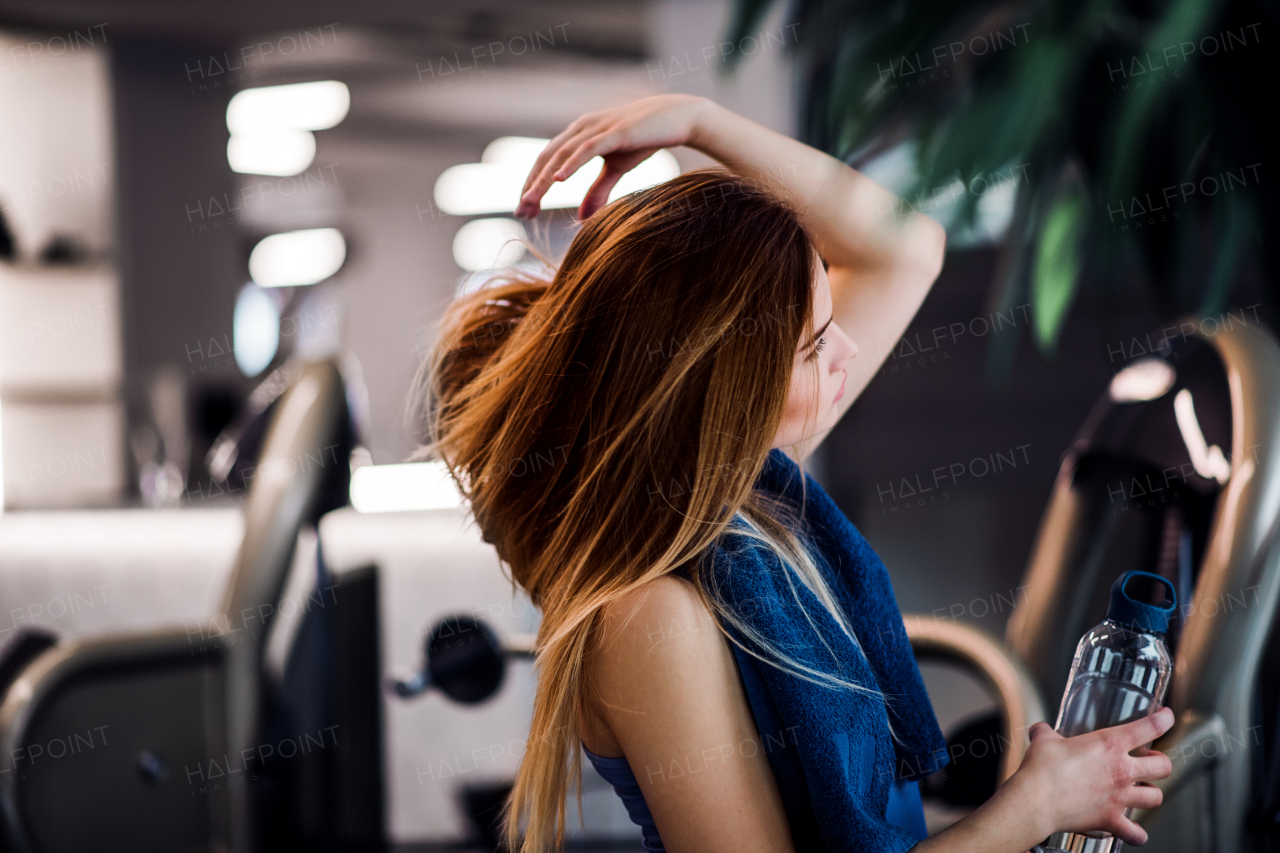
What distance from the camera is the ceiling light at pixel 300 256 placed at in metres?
3.99

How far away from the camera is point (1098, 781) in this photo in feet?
2.04

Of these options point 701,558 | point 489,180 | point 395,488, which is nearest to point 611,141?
point 701,558

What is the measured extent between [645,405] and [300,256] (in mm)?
3684

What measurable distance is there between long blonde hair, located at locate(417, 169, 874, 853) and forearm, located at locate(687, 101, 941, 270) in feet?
0.23

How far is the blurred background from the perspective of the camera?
27.8 inches

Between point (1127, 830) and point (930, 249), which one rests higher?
point (930, 249)

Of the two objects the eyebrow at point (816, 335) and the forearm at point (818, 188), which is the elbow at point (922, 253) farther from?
the eyebrow at point (816, 335)

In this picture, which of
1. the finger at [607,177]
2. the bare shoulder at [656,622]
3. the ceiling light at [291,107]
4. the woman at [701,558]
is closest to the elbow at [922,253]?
the woman at [701,558]

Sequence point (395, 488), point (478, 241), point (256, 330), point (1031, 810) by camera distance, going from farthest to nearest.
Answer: point (478, 241), point (256, 330), point (395, 488), point (1031, 810)

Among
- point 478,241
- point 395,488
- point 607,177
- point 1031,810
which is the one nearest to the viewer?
point 1031,810

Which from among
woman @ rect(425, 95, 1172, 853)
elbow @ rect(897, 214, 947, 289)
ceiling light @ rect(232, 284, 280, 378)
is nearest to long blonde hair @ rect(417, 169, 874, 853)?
woman @ rect(425, 95, 1172, 853)

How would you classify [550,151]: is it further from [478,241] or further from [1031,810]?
[478,241]

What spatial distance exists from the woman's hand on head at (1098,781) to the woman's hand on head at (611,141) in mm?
475

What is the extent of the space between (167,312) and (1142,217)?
310cm
